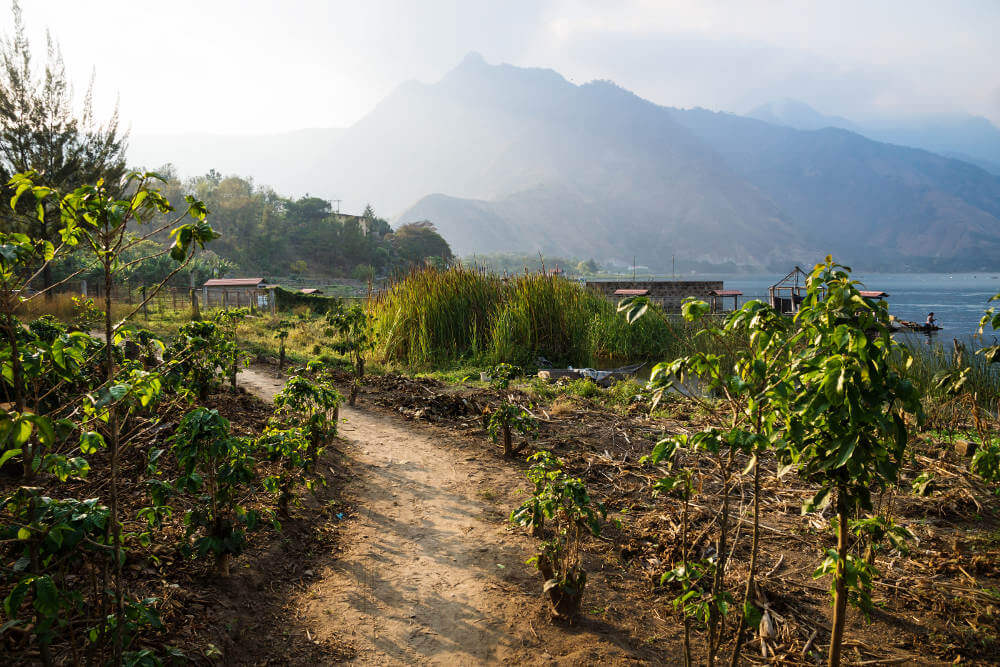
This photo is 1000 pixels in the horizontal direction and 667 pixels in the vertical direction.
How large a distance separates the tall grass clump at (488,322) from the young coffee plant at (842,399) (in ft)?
27.3

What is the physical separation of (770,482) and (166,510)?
409 centimetres

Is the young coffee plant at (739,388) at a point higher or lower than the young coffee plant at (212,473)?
higher

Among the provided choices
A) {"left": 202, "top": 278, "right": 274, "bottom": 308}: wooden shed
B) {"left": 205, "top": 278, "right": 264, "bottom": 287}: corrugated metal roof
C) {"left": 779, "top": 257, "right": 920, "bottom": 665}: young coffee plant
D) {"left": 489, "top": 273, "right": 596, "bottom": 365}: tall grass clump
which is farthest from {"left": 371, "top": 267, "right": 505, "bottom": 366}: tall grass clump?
{"left": 205, "top": 278, "right": 264, "bottom": 287}: corrugated metal roof

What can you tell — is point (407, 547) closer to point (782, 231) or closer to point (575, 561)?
point (575, 561)

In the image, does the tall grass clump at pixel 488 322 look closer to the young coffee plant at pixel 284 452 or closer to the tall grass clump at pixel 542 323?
the tall grass clump at pixel 542 323

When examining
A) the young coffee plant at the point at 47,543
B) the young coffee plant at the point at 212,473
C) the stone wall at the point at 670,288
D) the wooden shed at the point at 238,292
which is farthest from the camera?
the stone wall at the point at 670,288

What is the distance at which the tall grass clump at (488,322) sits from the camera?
34.4 feet

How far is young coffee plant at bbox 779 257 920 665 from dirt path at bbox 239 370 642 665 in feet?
4.12

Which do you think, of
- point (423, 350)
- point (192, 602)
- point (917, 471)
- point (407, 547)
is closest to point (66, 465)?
point (192, 602)

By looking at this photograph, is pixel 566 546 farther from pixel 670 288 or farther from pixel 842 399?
pixel 670 288

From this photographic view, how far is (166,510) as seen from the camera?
215 centimetres

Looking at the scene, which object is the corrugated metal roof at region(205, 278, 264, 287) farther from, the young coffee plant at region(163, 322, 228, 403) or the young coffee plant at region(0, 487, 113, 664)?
the young coffee plant at region(0, 487, 113, 664)

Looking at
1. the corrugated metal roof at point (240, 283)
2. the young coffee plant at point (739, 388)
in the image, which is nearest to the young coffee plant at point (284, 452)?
the young coffee plant at point (739, 388)

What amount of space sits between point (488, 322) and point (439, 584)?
7.96 metres
